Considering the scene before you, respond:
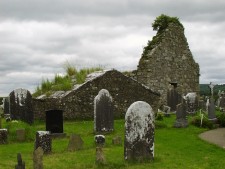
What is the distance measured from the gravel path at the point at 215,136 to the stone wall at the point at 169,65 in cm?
1198

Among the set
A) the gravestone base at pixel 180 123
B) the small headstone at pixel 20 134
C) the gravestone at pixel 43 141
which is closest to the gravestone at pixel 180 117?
the gravestone base at pixel 180 123

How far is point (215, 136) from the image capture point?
1761 cm

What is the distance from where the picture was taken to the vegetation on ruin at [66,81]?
78.2ft

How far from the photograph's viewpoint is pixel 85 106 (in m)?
22.7

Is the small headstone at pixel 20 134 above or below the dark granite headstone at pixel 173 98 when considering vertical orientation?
below

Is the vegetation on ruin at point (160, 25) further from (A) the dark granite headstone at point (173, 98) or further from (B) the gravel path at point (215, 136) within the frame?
(B) the gravel path at point (215, 136)

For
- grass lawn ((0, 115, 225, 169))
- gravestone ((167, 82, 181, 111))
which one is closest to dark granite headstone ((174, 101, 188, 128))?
grass lawn ((0, 115, 225, 169))

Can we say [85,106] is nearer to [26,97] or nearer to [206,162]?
[26,97]

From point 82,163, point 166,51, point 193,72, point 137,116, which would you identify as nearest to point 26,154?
point 82,163

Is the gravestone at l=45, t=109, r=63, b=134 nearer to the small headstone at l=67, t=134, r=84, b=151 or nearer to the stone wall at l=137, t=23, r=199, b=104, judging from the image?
the small headstone at l=67, t=134, r=84, b=151

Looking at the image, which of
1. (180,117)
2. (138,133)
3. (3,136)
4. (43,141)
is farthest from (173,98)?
(138,133)

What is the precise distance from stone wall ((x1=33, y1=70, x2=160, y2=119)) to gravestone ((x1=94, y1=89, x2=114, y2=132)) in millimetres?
4142

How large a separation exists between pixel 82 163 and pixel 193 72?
1012 inches

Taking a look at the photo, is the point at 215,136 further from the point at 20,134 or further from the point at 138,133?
the point at 20,134
